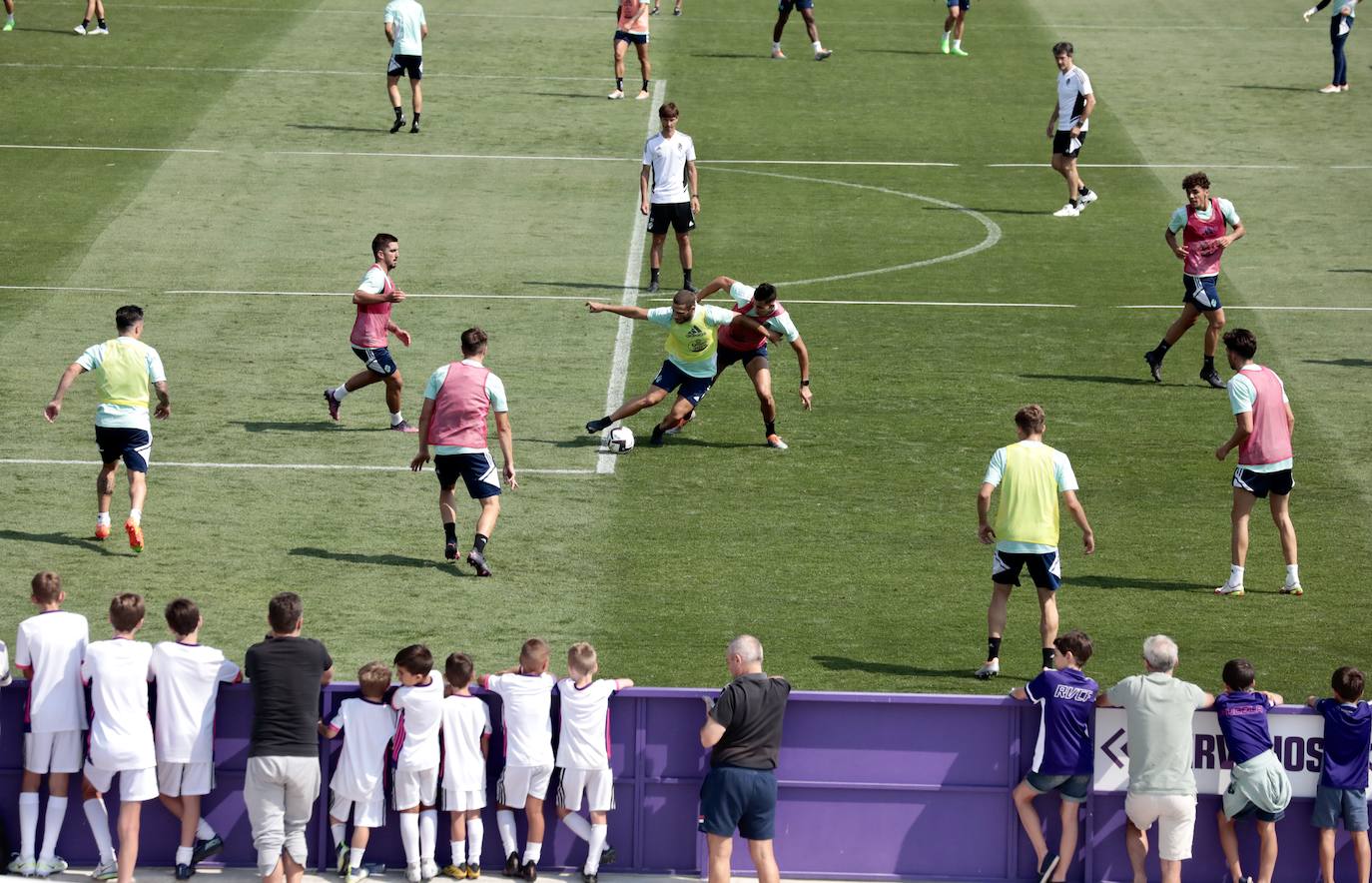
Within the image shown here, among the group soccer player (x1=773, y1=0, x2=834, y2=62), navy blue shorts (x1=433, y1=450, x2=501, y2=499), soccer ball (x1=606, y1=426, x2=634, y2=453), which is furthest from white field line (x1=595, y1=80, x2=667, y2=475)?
soccer player (x1=773, y1=0, x2=834, y2=62)

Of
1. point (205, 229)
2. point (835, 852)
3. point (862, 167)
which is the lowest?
point (835, 852)

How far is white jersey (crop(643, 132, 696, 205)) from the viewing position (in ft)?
75.4

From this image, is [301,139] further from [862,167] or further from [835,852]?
[835,852]

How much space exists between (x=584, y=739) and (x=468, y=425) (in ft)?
15.6

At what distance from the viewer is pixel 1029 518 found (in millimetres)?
13180

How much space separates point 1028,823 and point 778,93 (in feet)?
82.7

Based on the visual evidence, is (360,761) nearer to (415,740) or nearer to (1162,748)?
(415,740)

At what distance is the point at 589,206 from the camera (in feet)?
92.6

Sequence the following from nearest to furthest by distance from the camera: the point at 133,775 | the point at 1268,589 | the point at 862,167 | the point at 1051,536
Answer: the point at 133,775
the point at 1051,536
the point at 1268,589
the point at 862,167

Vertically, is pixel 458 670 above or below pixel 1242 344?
below

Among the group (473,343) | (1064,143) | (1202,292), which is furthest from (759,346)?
(1064,143)

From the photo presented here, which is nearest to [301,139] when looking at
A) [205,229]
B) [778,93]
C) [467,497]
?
[205,229]

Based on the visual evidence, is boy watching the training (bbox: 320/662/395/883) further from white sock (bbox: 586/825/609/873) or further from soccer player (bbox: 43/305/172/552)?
soccer player (bbox: 43/305/172/552)

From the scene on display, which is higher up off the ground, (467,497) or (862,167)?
(862,167)
